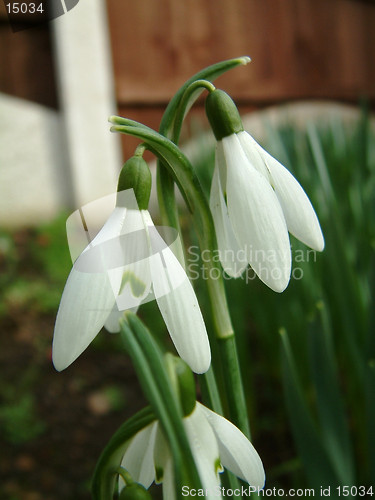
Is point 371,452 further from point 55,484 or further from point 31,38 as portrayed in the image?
point 31,38

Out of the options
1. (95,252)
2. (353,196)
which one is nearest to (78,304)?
(95,252)

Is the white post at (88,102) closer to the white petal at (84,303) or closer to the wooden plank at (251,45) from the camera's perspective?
the wooden plank at (251,45)

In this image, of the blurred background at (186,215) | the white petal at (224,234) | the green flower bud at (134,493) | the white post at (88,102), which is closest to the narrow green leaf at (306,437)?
the blurred background at (186,215)

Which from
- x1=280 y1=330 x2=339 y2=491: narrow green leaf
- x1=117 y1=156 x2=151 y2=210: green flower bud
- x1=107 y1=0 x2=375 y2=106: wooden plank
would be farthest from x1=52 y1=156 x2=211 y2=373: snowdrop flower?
x1=107 y1=0 x2=375 y2=106: wooden plank

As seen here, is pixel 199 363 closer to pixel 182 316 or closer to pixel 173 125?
pixel 182 316

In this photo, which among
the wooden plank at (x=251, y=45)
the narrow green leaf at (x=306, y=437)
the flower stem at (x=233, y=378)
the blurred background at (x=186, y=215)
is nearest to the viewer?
the flower stem at (x=233, y=378)

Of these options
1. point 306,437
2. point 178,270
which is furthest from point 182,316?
point 306,437
